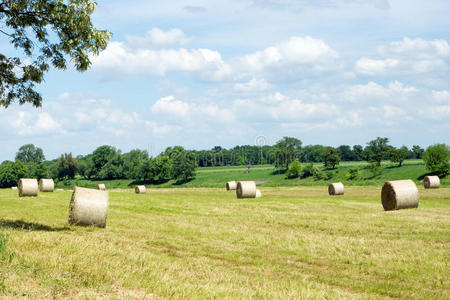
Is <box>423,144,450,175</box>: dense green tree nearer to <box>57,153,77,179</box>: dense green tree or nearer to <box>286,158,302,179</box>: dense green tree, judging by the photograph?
<box>286,158,302,179</box>: dense green tree

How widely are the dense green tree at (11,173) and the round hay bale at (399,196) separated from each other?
146 meters

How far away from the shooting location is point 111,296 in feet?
26.0

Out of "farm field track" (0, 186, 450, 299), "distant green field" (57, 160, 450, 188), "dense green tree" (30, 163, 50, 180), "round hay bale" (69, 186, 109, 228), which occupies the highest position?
"dense green tree" (30, 163, 50, 180)

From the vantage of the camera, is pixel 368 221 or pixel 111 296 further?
pixel 368 221

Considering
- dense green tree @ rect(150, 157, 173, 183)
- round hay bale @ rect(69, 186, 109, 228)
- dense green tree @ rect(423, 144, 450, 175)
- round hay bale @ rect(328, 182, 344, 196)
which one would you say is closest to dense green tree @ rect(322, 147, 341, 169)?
dense green tree @ rect(423, 144, 450, 175)

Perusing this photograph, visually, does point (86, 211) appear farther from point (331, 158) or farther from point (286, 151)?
point (286, 151)

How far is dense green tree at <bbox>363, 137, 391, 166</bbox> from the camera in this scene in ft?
420

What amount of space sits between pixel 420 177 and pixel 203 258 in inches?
3753

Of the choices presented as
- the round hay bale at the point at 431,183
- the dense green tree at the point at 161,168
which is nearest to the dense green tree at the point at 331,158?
the dense green tree at the point at 161,168

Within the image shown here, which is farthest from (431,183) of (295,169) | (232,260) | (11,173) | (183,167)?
(11,173)

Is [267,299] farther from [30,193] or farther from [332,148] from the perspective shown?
[332,148]

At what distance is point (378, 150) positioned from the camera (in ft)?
434

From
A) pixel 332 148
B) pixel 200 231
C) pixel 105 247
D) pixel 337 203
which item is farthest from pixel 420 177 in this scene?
pixel 105 247

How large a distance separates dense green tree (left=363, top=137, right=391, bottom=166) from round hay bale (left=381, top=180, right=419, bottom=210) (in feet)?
330
